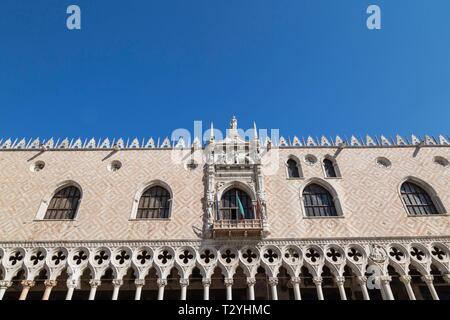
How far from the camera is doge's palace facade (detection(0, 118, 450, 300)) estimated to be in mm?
11344

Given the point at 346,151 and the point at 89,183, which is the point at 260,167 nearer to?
the point at 346,151

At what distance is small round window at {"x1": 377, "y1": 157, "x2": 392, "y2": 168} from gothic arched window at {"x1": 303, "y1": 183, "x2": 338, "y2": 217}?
356 cm

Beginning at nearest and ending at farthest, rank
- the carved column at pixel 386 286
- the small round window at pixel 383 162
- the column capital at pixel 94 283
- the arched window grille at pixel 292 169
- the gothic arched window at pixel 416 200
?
the carved column at pixel 386 286 < the column capital at pixel 94 283 < the gothic arched window at pixel 416 200 < the arched window grille at pixel 292 169 < the small round window at pixel 383 162

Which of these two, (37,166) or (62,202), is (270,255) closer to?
(62,202)

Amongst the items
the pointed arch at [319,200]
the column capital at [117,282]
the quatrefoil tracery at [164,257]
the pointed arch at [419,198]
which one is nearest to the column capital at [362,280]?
the pointed arch at [319,200]

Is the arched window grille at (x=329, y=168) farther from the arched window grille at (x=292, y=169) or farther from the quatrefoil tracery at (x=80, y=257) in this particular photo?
the quatrefoil tracery at (x=80, y=257)

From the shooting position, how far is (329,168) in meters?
14.8

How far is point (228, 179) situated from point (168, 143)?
419 cm

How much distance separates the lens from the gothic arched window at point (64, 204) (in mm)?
13156

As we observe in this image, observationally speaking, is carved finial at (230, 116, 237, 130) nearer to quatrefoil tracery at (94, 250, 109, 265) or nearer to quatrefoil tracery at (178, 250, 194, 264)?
quatrefoil tracery at (178, 250, 194, 264)

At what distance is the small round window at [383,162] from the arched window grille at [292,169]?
4349 mm

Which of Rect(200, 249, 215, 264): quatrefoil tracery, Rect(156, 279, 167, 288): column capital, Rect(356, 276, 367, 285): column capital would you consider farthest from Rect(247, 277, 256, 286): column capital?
Rect(356, 276, 367, 285): column capital

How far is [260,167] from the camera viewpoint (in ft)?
46.0
